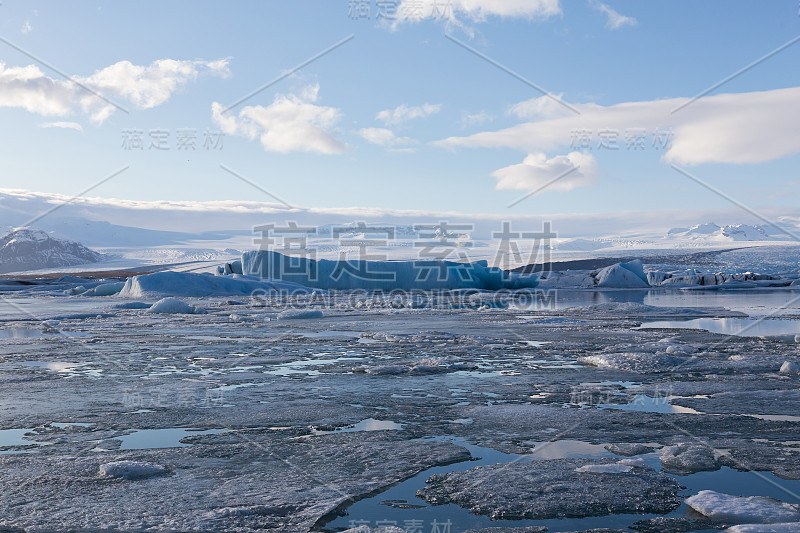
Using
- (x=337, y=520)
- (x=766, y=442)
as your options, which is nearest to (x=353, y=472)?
(x=337, y=520)

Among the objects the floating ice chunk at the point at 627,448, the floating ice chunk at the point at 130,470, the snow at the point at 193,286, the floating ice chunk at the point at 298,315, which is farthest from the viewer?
the snow at the point at 193,286

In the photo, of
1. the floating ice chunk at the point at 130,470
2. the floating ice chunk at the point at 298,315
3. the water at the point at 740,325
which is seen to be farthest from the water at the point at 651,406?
the floating ice chunk at the point at 298,315

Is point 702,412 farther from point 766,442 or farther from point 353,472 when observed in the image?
point 353,472

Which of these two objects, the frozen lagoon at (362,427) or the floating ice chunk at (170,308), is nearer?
the frozen lagoon at (362,427)

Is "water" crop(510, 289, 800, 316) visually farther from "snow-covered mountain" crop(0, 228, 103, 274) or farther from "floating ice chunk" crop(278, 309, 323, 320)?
"snow-covered mountain" crop(0, 228, 103, 274)

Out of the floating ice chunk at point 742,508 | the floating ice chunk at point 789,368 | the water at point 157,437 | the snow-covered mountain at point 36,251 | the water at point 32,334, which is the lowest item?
the water at point 32,334

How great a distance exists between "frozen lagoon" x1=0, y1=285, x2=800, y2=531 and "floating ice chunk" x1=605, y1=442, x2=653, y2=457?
0.06 meters

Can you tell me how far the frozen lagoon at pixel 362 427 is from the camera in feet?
7.89

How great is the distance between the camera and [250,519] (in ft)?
7.51

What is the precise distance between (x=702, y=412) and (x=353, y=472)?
2.45 meters

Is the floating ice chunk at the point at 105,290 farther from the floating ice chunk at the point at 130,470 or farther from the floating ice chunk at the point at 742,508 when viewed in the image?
the floating ice chunk at the point at 742,508

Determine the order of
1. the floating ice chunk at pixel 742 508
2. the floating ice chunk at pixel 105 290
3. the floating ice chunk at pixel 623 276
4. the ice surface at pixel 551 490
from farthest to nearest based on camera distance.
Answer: the floating ice chunk at pixel 623 276, the floating ice chunk at pixel 105 290, the ice surface at pixel 551 490, the floating ice chunk at pixel 742 508

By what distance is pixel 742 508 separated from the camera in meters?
2.30

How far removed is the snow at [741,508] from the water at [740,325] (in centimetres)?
735
